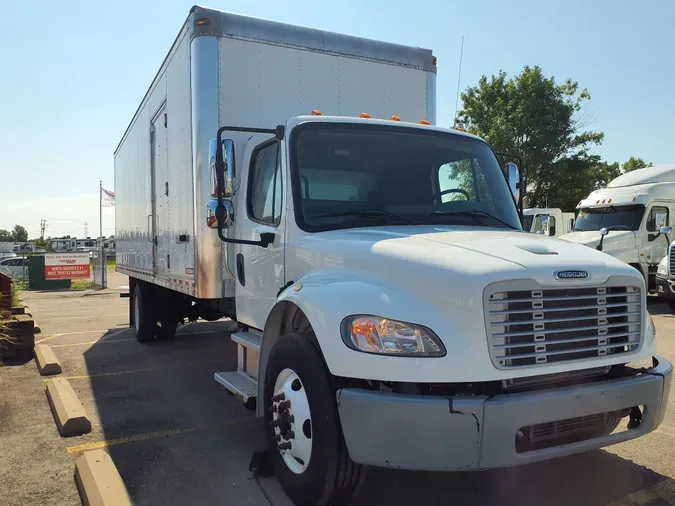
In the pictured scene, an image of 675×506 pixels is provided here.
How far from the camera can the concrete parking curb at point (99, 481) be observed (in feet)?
11.3

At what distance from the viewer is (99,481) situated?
364 cm

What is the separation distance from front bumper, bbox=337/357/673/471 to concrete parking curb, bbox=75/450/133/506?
64.3 inches

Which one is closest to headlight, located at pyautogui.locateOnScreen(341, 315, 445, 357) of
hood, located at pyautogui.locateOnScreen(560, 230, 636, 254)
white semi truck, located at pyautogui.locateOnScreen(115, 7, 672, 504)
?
white semi truck, located at pyautogui.locateOnScreen(115, 7, 672, 504)

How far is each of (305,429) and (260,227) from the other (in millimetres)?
1783

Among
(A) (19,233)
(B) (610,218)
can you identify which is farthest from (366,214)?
(A) (19,233)

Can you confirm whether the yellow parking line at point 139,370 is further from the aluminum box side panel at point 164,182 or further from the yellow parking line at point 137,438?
the yellow parking line at point 137,438

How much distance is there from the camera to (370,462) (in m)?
2.79

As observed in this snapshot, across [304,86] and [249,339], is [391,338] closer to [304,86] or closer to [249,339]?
[249,339]

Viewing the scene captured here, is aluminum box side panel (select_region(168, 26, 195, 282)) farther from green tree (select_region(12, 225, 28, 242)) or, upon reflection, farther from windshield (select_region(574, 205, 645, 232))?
green tree (select_region(12, 225, 28, 242))

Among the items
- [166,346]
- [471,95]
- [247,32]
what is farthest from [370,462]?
[471,95]

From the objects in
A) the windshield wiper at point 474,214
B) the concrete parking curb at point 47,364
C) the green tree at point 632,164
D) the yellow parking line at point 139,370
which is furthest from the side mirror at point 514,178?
the green tree at point 632,164

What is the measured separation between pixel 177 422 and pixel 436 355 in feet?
11.0

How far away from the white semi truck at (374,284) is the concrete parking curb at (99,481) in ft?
3.18

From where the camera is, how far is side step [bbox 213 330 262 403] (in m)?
4.20
